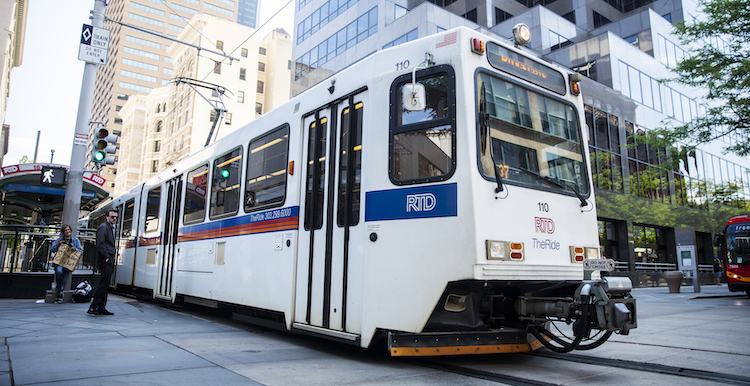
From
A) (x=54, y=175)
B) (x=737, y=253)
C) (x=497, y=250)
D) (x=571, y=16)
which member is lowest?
(x=497, y=250)

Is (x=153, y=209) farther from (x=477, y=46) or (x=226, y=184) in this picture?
(x=477, y=46)

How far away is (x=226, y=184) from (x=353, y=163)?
3660 mm

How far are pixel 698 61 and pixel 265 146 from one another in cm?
1574

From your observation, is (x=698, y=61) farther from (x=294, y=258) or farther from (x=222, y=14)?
(x=222, y=14)

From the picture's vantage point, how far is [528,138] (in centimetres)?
532

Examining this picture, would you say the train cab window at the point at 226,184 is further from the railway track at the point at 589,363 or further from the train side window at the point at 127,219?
the train side window at the point at 127,219

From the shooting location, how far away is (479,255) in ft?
14.9

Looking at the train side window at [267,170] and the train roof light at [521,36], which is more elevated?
the train roof light at [521,36]

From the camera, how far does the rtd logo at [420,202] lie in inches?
193

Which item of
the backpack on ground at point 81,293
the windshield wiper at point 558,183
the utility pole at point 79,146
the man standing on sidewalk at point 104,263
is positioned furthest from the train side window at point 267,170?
the backpack on ground at point 81,293

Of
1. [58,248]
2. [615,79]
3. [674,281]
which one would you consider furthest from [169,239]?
[615,79]

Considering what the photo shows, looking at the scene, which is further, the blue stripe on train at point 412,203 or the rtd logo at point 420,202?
the rtd logo at point 420,202

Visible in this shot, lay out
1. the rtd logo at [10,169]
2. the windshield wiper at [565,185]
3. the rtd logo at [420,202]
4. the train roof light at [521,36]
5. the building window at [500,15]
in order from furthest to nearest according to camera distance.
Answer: the building window at [500,15], the rtd logo at [10,169], the train roof light at [521,36], the windshield wiper at [565,185], the rtd logo at [420,202]

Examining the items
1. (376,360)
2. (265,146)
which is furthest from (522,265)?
(265,146)
